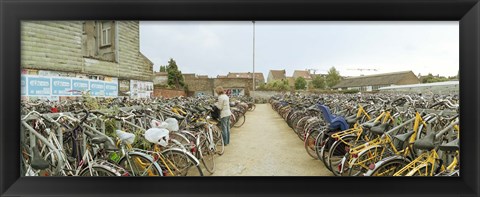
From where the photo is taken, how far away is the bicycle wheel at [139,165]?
1875 millimetres

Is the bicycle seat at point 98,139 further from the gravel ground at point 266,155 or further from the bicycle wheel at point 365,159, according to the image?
the bicycle wheel at point 365,159

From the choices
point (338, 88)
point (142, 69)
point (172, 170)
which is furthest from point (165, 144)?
point (338, 88)

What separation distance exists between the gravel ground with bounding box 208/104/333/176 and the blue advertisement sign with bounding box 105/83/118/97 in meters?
2.05

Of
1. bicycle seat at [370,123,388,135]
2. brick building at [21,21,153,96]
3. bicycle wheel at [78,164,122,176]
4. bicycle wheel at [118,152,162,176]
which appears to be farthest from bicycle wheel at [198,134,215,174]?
bicycle seat at [370,123,388,135]

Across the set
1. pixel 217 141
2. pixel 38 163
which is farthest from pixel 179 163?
pixel 217 141

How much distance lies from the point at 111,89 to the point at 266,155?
2.71 m

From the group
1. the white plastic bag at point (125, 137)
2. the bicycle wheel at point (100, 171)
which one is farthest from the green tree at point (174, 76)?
the bicycle wheel at point (100, 171)

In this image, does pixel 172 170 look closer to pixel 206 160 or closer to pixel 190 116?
pixel 206 160

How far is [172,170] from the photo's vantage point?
2020 millimetres

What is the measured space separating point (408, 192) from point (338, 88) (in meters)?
3.51

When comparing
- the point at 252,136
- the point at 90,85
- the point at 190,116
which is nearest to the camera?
the point at 190,116

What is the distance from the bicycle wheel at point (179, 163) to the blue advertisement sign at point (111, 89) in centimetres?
268

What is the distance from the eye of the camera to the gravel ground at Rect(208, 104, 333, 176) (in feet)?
9.39
